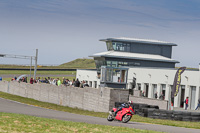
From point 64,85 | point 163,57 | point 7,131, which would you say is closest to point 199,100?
point 64,85

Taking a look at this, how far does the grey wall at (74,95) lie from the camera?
33969 millimetres

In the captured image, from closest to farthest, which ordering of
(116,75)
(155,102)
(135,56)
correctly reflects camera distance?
(155,102) < (116,75) < (135,56)

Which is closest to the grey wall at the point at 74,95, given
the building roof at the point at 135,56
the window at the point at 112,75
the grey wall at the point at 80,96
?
the grey wall at the point at 80,96

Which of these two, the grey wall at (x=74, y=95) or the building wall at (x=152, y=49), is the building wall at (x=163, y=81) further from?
the building wall at (x=152, y=49)

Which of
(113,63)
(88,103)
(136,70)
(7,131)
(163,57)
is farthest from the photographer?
(163,57)

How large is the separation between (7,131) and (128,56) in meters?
61.7

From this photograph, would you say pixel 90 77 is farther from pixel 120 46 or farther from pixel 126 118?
pixel 126 118

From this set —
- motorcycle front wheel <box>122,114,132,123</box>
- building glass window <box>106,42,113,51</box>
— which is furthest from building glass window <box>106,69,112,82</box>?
building glass window <box>106,42,113,51</box>

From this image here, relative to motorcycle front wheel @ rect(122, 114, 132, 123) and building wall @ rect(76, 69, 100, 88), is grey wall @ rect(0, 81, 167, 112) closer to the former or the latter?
motorcycle front wheel @ rect(122, 114, 132, 123)

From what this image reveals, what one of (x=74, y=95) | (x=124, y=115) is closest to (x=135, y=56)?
(x=74, y=95)

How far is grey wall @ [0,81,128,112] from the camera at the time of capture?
1337 inches

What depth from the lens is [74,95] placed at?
41.7m

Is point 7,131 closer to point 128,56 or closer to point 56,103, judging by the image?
point 56,103

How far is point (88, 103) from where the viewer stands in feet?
125
